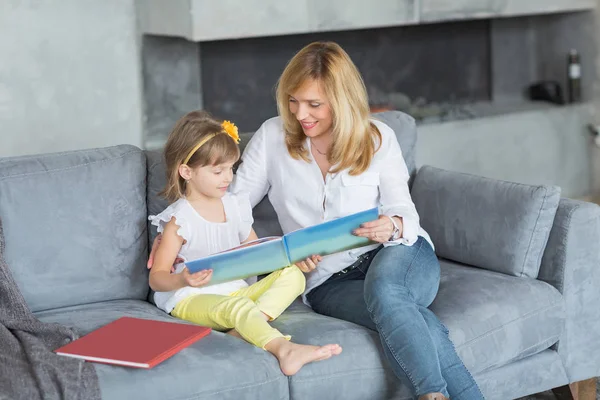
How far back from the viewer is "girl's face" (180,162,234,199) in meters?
2.38

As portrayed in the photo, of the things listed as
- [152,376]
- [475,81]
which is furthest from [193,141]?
[475,81]

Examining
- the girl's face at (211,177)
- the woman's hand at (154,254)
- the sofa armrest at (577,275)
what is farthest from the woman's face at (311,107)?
the sofa armrest at (577,275)

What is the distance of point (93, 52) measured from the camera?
3.75 metres

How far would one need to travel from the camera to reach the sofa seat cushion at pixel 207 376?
1.97 meters

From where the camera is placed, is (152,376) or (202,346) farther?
(202,346)

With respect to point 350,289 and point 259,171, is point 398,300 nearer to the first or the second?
point 350,289

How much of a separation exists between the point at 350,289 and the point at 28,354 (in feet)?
2.70

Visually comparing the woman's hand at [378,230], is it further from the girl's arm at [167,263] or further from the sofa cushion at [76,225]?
the sofa cushion at [76,225]

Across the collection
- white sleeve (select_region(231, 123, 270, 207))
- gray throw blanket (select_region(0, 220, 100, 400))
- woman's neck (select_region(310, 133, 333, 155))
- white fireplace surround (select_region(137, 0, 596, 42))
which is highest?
white fireplace surround (select_region(137, 0, 596, 42))

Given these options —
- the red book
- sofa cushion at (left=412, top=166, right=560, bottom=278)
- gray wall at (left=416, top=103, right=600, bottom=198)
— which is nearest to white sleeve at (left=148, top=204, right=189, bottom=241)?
the red book

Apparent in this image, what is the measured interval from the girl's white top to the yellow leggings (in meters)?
0.03

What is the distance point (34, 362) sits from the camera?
200 centimetres

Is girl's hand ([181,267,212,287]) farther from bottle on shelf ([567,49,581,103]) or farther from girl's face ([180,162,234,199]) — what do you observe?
bottle on shelf ([567,49,581,103])

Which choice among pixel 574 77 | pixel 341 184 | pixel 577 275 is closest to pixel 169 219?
pixel 341 184
